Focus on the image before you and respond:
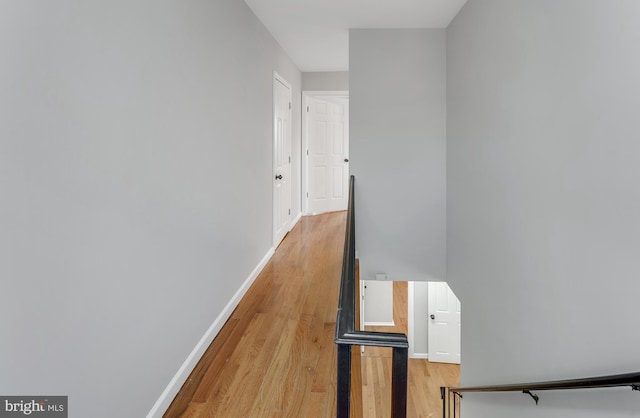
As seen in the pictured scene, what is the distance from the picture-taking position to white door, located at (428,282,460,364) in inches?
275

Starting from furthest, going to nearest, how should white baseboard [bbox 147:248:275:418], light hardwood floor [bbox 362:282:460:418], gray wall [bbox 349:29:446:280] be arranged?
light hardwood floor [bbox 362:282:460:418] < gray wall [bbox 349:29:446:280] < white baseboard [bbox 147:248:275:418]

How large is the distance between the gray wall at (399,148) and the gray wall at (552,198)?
82 cm

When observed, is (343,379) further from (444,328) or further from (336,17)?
(444,328)

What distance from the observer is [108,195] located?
158cm

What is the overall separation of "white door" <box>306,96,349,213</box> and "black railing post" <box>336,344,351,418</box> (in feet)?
21.4

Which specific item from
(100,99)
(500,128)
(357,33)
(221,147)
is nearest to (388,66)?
(357,33)

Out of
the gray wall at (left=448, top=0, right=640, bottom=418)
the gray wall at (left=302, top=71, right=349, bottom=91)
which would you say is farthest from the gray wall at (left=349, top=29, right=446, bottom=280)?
the gray wall at (left=302, top=71, right=349, bottom=91)

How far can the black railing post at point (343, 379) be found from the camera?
0.94m

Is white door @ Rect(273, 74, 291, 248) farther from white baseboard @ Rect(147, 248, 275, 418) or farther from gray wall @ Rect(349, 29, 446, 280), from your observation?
white baseboard @ Rect(147, 248, 275, 418)

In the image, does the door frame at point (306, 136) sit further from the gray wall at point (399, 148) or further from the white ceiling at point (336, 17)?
the gray wall at point (399, 148)

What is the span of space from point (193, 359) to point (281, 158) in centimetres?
340

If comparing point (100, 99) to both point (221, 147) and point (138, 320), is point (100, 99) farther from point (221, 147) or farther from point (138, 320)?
point (221, 147)

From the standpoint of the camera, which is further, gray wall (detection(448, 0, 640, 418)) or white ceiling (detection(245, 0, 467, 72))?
white ceiling (detection(245, 0, 467, 72))

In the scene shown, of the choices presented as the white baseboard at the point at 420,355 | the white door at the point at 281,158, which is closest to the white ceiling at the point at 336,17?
the white door at the point at 281,158
